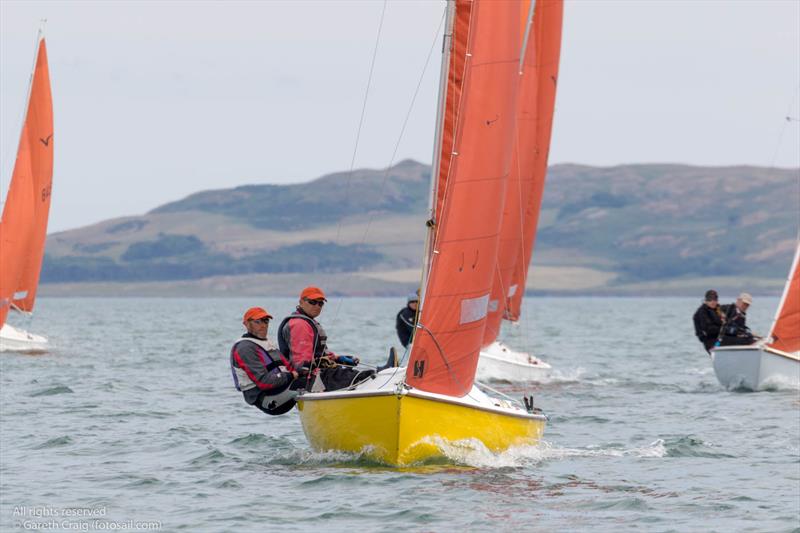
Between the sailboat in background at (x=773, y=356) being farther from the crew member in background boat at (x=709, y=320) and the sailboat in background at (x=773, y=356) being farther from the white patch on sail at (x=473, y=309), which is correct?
the white patch on sail at (x=473, y=309)

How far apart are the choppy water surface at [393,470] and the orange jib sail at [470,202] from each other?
1.05m

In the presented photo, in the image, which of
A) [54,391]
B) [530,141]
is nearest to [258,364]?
[54,391]

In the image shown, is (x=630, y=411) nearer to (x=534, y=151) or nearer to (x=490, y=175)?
(x=534, y=151)

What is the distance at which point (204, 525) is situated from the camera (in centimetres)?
1267

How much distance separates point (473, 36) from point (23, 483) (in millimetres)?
6662

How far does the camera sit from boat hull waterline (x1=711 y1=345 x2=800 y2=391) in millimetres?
25719

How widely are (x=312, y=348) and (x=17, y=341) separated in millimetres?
24661

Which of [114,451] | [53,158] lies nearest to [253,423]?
[114,451]

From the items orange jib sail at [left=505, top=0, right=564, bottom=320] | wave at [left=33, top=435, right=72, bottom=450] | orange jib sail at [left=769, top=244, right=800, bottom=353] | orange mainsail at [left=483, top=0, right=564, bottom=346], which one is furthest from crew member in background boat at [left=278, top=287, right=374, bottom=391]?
orange jib sail at [left=769, top=244, right=800, bottom=353]

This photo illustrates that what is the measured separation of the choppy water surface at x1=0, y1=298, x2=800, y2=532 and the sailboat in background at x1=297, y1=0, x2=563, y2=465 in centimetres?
35

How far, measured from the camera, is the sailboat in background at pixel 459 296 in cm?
1455

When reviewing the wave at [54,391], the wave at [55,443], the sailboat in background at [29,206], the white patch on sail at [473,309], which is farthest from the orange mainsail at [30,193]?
the white patch on sail at [473,309]

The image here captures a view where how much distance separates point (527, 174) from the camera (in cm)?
2875

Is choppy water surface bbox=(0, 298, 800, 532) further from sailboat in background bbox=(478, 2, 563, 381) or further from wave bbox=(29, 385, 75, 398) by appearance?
sailboat in background bbox=(478, 2, 563, 381)
